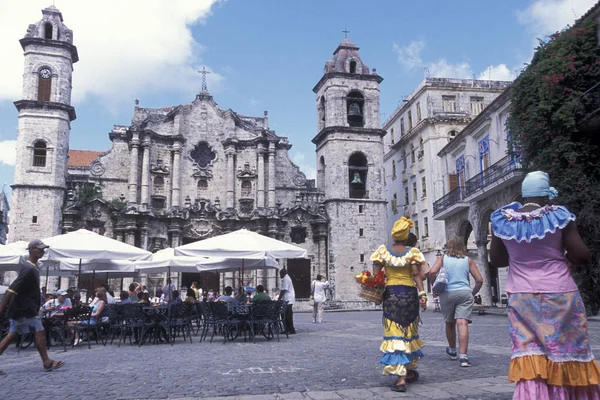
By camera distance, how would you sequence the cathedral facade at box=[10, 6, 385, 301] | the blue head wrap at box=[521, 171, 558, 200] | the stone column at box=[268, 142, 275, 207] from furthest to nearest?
the stone column at box=[268, 142, 275, 207] → the cathedral facade at box=[10, 6, 385, 301] → the blue head wrap at box=[521, 171, 558, 200]

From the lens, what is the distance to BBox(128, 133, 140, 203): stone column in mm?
33500

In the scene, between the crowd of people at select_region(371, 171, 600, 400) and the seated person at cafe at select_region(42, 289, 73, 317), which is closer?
the crowd of people at select_region(371, 171, 600, 400)

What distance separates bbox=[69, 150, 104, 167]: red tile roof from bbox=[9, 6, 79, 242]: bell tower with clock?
947cm

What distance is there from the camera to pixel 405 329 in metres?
5.70

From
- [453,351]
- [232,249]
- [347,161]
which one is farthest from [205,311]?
[347,161]

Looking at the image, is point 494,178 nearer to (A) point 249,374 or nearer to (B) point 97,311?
(B) point 97,311

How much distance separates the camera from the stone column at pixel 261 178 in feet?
116

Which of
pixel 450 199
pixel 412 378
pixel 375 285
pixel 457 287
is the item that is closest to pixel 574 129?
pixel 457 287

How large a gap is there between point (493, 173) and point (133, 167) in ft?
73.5

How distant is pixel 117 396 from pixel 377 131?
32.0 meters

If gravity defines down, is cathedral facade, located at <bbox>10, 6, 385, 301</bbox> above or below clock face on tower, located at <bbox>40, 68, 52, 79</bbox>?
below

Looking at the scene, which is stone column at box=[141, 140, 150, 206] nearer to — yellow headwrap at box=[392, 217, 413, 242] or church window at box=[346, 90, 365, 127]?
church window at box=[346, 90, 365, 127]

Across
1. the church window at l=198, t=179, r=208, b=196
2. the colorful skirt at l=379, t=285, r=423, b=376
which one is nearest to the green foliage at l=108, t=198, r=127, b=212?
the church window at l=198, t=179, r=208, b=196

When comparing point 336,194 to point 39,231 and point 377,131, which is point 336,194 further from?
point 39,231
